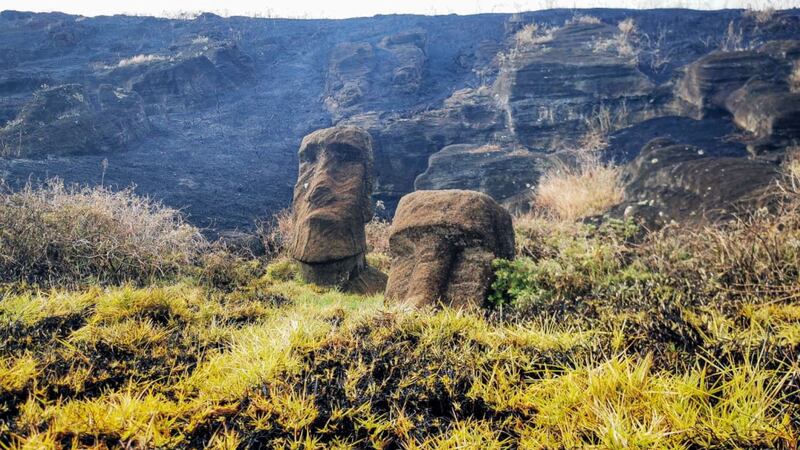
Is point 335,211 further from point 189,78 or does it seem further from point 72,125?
point 189,78

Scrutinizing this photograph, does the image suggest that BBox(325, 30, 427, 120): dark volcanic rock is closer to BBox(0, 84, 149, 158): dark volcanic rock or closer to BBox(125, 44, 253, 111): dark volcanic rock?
BBox(125, 44, 253, 111): dark volcanic rock

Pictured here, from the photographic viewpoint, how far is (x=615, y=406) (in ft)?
5.48

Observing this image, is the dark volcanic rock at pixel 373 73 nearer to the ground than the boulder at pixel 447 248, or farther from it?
farther from it

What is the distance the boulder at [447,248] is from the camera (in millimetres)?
3916

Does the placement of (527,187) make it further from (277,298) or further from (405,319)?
(405,319)

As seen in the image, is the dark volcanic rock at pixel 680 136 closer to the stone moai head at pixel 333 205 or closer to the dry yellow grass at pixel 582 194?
the dry yellow grass at pixel 582 194

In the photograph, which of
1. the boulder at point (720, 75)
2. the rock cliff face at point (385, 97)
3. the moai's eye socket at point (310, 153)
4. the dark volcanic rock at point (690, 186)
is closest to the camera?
the dark volcanic rock at point (690, 186)

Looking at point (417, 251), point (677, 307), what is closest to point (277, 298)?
point (417, 251)

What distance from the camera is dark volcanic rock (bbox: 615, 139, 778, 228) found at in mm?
5953

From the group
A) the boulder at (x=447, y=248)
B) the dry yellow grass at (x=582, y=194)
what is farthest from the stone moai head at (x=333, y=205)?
the dry yellow grass at (x=582, y=194)

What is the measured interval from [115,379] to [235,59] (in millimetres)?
23061

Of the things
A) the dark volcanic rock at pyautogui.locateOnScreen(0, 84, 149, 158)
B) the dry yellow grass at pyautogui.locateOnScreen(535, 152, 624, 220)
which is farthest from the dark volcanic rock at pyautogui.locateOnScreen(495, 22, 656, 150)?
the dark volcanic rock at pyautogui.locateOnScreen(0, 84, 149, 158)

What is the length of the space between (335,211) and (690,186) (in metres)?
5.40

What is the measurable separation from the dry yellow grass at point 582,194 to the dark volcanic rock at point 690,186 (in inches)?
19.6
